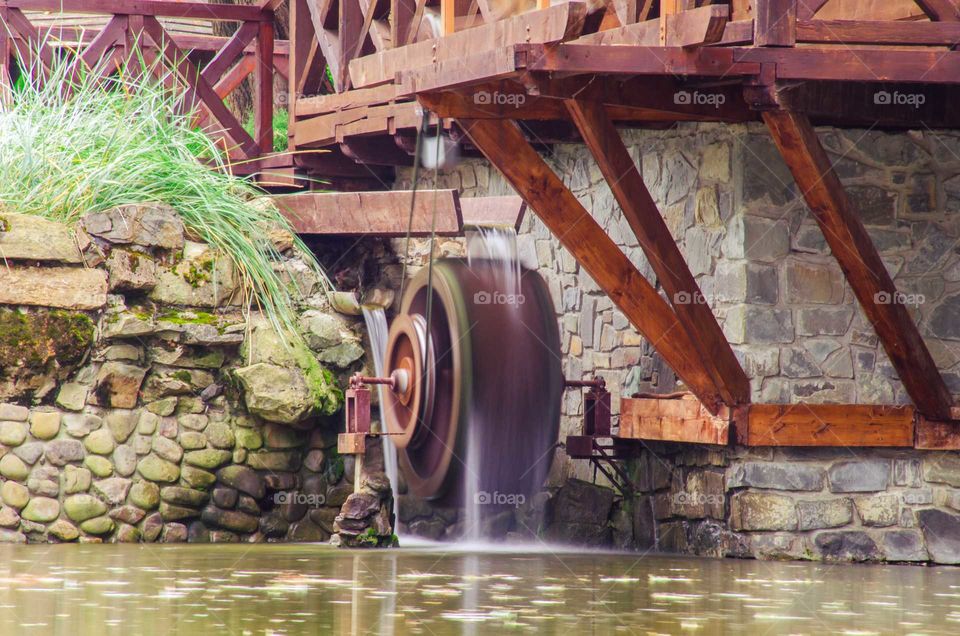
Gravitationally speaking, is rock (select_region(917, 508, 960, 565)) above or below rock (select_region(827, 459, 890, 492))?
below

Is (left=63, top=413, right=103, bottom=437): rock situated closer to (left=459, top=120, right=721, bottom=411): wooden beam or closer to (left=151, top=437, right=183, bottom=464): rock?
(left=151, top=437, right=183, bottom=464): rock

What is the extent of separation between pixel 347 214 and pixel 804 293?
3521 millimetres

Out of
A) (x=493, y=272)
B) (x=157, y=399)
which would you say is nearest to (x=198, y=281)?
(x=157, y=399)

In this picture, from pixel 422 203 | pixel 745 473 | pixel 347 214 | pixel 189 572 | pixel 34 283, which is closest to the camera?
pixel 189 572

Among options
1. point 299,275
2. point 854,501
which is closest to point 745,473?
point 854,501

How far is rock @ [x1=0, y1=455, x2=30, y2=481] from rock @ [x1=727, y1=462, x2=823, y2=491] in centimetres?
433

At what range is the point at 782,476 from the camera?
319 inches

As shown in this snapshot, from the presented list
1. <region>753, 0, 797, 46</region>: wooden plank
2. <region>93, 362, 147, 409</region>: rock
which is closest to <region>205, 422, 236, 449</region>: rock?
<region>93, 362, 147, 409</region>: rock

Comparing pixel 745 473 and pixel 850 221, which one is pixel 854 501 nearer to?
pixel 745 473

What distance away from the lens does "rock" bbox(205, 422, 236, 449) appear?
380 inches

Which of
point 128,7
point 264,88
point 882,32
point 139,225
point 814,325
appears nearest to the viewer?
point 882,32

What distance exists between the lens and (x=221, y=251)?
984 cm

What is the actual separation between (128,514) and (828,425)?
4.29 m

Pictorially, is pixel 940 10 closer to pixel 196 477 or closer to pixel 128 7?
pixel 196 477
